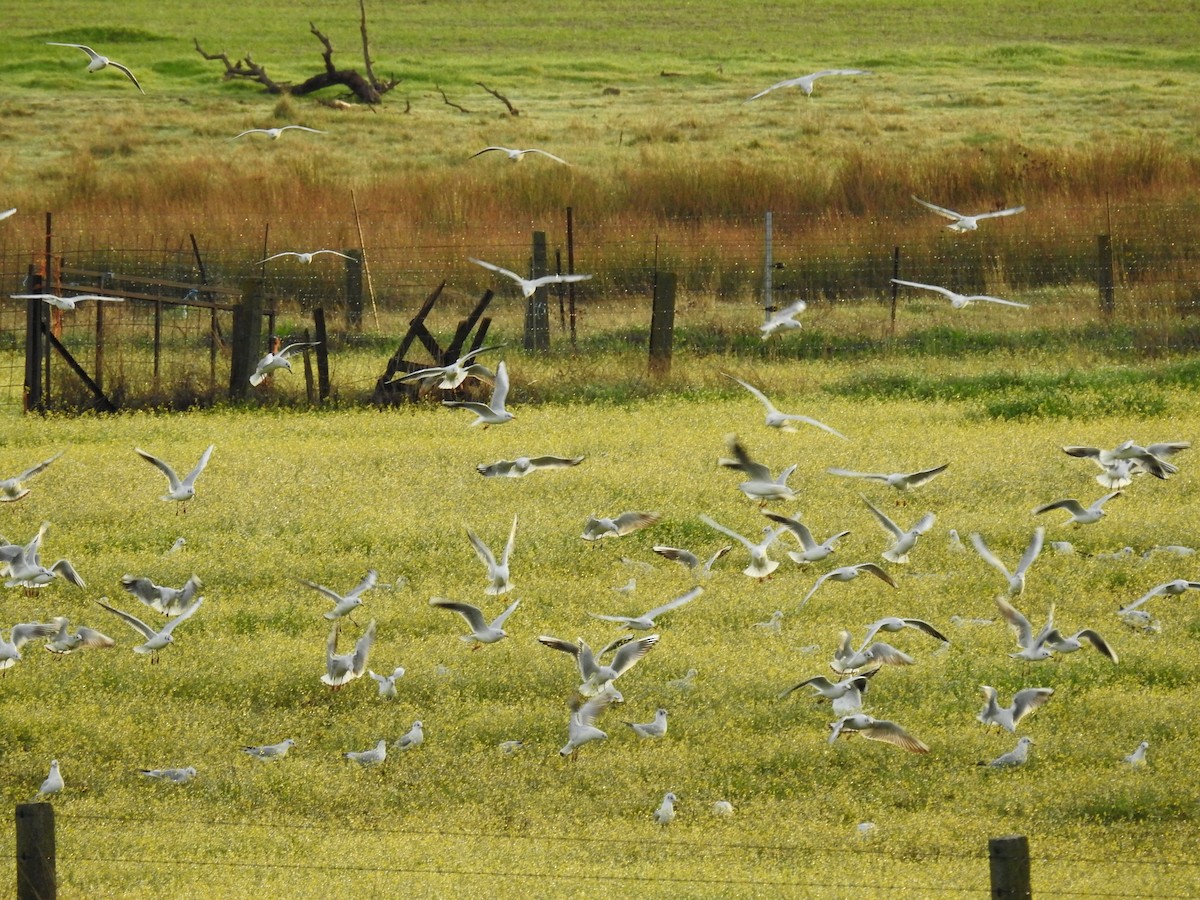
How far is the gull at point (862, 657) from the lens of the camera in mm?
8344

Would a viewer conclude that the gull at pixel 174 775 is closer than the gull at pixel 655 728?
Yes

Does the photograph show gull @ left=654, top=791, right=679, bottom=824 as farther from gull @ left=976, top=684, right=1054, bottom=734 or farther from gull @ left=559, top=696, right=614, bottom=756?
gull @ left=976, top=684, right=1054, bottom=734

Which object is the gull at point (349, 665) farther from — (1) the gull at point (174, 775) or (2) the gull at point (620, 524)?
(2) the gull at point (620, 524)

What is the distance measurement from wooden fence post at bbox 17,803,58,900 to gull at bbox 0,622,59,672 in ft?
11.4

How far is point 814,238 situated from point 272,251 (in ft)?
28.2

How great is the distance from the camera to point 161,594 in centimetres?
967

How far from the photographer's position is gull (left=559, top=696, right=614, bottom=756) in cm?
796

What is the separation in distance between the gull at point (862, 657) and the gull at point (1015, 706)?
498 millimetres

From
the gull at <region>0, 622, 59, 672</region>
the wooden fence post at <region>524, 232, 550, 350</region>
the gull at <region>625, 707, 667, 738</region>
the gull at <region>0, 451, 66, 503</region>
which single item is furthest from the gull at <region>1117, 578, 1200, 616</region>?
the wooden fence post at <region>524, 232, 550, 350</region>

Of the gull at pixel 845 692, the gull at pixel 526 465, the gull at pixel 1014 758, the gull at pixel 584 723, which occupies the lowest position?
the gull at pixel 1014 758

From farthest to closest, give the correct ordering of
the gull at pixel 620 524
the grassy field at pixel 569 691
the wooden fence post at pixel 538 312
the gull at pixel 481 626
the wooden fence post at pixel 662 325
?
1. the wooden fence post at pixel 538 312
2. the wooden fence post at pixel 662 325
3. the gull at pixel 620 524
4. the gull at pixel 481 626
5. the grassy field at pixel 569 691

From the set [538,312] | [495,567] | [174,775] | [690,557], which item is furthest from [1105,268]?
[174,775]

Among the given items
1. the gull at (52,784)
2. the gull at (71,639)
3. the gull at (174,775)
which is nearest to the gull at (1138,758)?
the gull at (174,775)

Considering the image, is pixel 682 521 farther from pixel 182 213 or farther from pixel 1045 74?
pixel 1045 74
